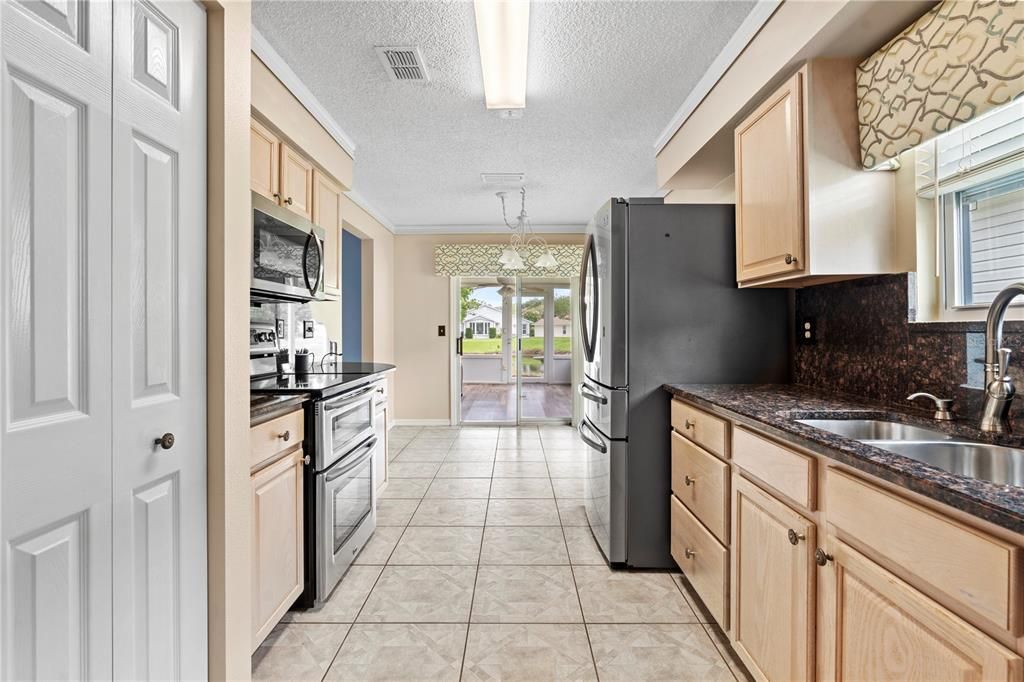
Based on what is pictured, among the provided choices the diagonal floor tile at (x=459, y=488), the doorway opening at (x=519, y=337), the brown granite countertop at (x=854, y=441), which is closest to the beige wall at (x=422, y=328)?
the doorway opening at (x=519, y=337)

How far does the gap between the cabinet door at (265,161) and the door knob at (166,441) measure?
145 centimetres

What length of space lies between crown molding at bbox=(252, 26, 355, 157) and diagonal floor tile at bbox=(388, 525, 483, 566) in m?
2.42

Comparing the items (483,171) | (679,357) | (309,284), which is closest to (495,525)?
(679,357)

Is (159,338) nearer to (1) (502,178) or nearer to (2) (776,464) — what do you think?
(2) (776,464)

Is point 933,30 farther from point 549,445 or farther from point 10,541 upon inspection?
point 549,445

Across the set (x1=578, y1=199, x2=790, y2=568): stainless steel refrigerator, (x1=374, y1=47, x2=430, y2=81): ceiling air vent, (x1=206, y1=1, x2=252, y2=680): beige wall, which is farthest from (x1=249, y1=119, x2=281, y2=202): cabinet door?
(x1=578, y1=199, x2=790, y2=568): stainless steel refrigerator

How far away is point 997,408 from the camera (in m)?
1.22

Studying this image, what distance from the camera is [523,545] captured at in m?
2.55

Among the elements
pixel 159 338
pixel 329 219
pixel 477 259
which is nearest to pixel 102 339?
pixel 159 338

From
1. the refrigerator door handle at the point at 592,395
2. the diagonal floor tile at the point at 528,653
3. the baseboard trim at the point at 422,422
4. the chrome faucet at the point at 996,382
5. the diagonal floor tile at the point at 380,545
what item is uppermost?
the chrome faucet at the point at 996,382

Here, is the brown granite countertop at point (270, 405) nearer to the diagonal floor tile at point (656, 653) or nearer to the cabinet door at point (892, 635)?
the diagonal floor tile at point (656, 653)

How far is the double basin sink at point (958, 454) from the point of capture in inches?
43.7

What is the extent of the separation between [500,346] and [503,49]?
14.4ft

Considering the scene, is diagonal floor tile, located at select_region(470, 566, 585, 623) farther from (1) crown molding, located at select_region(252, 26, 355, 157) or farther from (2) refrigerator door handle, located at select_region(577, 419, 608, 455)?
Result: (1) crown molding, located at select_region(252, 26, 355, 157)
